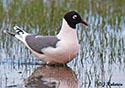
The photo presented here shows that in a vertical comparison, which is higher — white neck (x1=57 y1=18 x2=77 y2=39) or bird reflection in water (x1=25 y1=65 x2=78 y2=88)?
white neck (x1=57 y1=18 x2=77 y2=39)

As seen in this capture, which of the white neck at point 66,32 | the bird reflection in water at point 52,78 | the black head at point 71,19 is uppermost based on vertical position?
the black head at point 71,19

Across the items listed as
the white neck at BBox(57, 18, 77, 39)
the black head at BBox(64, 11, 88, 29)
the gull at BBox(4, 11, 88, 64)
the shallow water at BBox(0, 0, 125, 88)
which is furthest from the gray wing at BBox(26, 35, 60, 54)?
the black head at BBox(64, 11, 88, 29)

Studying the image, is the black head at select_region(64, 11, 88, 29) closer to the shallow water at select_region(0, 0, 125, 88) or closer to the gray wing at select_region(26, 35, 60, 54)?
the gray wing at select_region(26, 35, 60, 54)

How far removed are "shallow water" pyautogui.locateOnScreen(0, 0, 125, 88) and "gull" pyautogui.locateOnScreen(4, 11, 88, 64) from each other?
21 cm

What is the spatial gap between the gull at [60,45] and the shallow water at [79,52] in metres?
0.21

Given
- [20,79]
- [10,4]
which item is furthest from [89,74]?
[10,4]

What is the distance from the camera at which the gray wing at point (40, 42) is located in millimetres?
8812

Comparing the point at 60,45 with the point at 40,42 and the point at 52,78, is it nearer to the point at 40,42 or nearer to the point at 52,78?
the point at 40,42

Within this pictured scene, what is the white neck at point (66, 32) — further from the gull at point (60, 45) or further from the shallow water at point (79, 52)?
the shallow water at point (79, 52)

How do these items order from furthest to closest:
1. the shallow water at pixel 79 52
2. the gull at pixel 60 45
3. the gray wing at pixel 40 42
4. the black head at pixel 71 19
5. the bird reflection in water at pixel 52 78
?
the black head at pixel 71 19 → the gray wing at pixel 40 42 → the gull at pixel 60 45 → the shallow water at pixel 79 52 → the bird reflection in water at pixel 52 78

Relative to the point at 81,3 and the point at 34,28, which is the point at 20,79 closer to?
the point at 34,28

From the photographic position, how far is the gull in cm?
864

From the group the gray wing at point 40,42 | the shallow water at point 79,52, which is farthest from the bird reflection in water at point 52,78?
the gray wing at point 40,42

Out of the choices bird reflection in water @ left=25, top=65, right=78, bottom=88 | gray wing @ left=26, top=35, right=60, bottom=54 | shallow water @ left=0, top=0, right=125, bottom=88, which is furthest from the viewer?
gray wing @ left=26, top=35, right=60, bottom=54
